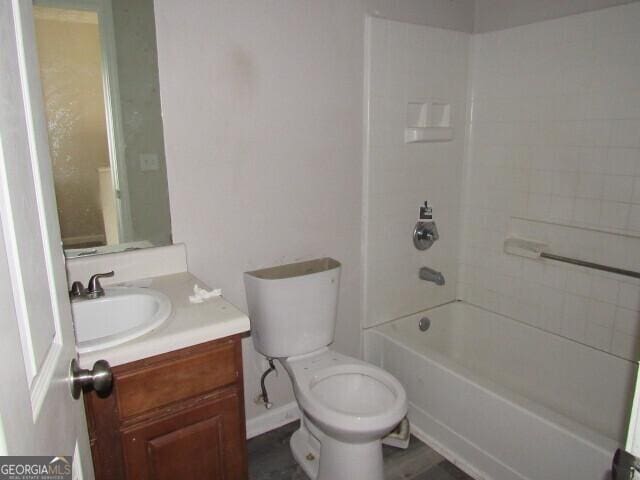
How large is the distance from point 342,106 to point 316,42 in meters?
0.29

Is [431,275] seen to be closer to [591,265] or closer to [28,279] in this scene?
[591,265]

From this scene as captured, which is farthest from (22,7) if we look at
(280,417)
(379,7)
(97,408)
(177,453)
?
(280,417)

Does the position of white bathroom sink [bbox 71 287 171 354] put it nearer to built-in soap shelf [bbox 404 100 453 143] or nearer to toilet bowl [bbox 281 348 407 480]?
toilet bowl [bbox 281 348 407 480]

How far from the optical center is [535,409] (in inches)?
64.1

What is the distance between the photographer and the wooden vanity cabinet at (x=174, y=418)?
1.19 metres

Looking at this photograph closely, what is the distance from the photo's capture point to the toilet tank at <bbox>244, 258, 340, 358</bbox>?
5.93 ft

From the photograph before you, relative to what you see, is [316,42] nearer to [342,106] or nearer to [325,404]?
[342,106]

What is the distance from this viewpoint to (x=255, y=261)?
6.36 ft

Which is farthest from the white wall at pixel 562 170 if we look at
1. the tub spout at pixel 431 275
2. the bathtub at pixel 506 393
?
the tub spout at pixel 431 275

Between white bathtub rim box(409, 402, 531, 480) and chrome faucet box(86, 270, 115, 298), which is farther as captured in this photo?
white bathtub rim box(409, 402, 531, 480)
